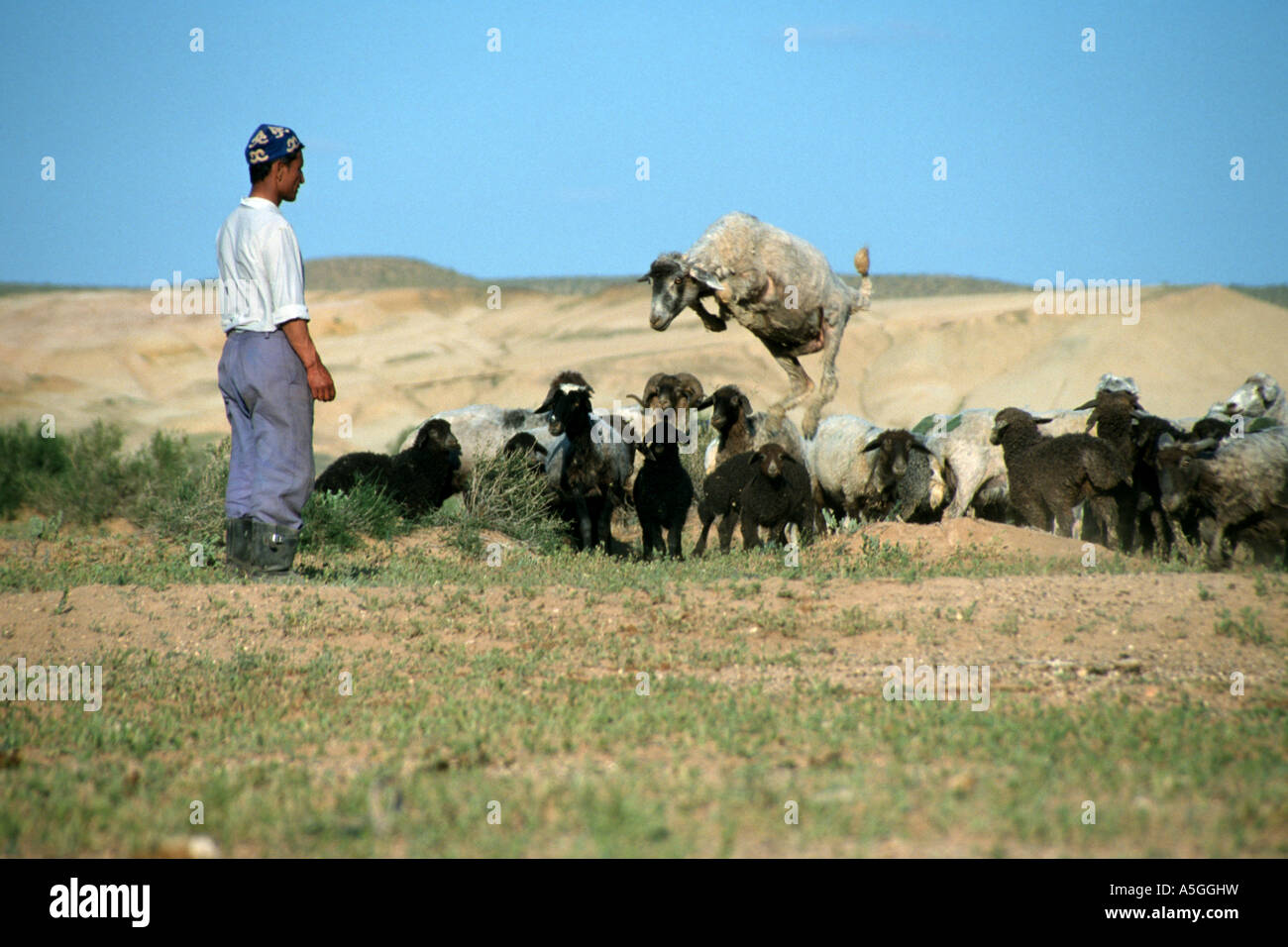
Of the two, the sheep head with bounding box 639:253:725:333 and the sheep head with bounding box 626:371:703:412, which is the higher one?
the sheep head with bounding box 639:253:725:333

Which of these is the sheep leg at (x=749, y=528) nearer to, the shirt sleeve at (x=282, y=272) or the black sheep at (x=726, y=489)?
the black sheep at (x=726, y=489)

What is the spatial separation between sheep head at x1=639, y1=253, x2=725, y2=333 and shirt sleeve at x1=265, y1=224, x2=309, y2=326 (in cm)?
331

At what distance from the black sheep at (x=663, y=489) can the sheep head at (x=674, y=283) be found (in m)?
2.43

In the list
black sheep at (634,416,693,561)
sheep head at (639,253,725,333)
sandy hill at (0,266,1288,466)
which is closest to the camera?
sheep head at (639,253,725,333)

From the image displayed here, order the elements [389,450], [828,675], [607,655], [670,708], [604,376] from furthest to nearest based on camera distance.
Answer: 1. [604,376]
2. [389,450]
3. [607,655]
4. [828,675]
5. [670,708]

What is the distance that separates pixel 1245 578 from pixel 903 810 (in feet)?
17.5

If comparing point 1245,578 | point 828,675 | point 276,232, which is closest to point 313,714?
point 828,675

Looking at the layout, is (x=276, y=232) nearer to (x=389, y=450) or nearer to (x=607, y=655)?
(x=607, y=655)

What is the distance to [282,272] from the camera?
8469 millimetres

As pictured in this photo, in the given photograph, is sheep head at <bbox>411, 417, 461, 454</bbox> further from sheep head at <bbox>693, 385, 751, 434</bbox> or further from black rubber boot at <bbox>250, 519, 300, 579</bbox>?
black rubber boot at <bbox>250, 519, 300, 579</bbox>

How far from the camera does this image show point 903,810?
4.05 meters

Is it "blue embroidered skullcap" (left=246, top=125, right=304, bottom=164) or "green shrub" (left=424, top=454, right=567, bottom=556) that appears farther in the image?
"green shrub" (left=424, top=454, right=567, bottom=556)

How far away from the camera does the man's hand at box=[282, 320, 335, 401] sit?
8445mm

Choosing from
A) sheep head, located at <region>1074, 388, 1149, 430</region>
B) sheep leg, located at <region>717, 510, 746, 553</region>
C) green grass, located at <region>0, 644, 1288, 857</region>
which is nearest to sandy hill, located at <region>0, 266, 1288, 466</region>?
sheep leg, located at <region>717, 510, 746, 553</region>
